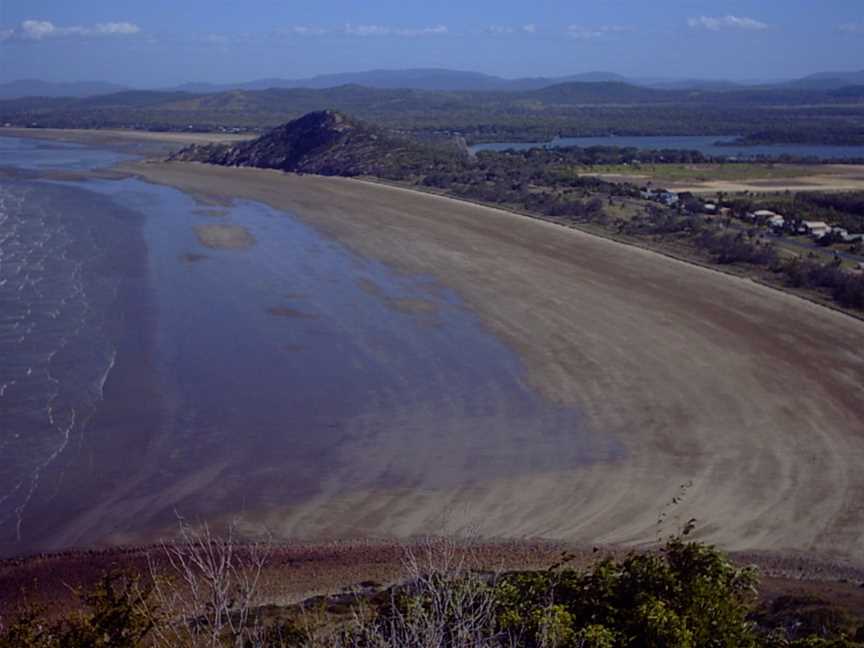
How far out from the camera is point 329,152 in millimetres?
70125

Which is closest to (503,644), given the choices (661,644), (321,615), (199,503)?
(661,644)

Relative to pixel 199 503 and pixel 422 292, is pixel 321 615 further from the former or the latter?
pixel 422 292

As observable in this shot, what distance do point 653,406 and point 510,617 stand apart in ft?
41.0

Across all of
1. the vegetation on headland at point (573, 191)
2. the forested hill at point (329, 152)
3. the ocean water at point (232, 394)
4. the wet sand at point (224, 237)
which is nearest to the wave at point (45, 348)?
the ocean water at point (232, 394)

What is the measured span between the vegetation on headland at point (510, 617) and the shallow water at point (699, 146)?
7513cm

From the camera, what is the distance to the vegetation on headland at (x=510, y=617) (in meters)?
8.35

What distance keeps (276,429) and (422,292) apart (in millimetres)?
12430

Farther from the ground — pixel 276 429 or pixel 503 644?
pixel 503 644

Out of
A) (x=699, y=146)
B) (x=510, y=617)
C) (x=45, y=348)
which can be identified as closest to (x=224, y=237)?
(x=45, y=348)

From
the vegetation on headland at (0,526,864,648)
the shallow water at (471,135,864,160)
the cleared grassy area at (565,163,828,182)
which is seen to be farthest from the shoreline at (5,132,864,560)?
the shallow water at (471,135,864,160)

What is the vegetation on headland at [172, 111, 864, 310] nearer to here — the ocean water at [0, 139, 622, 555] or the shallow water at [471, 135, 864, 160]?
the shallow water at [471, 135, 864, 160]

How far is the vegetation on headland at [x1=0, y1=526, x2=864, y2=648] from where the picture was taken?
8.35 meters

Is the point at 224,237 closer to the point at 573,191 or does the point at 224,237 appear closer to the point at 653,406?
the point at 573,191

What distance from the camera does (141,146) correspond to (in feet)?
309
